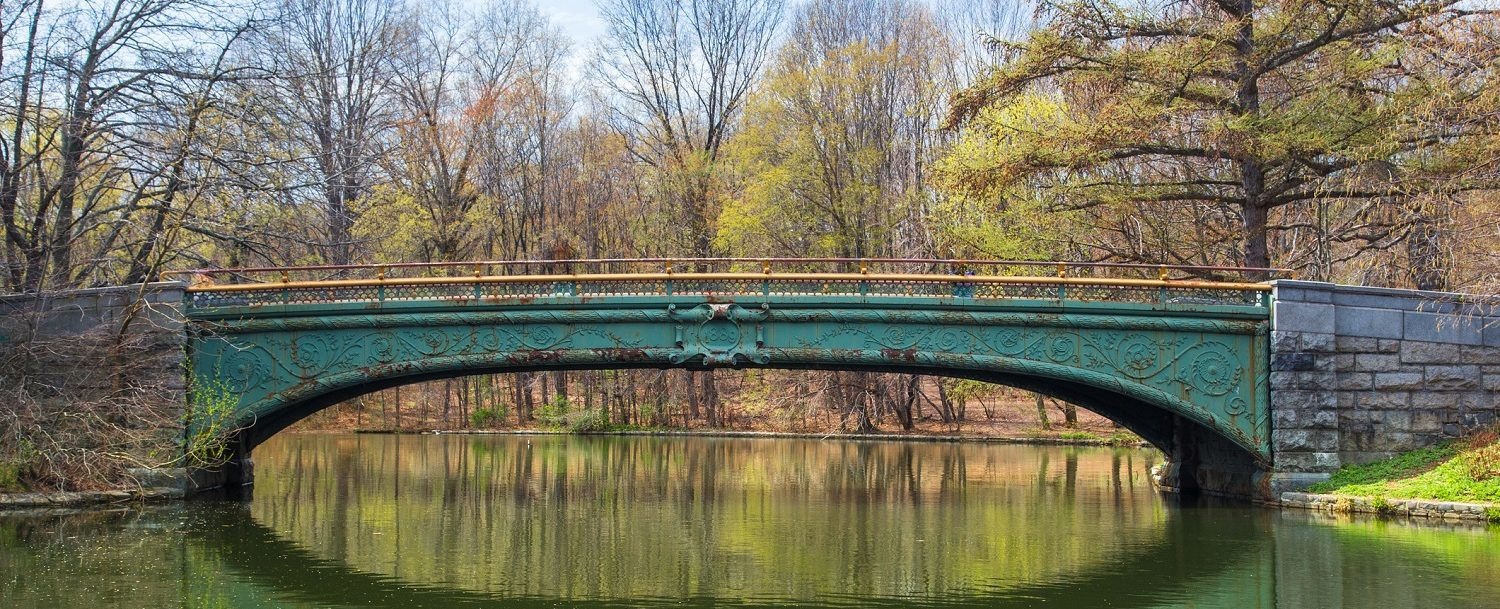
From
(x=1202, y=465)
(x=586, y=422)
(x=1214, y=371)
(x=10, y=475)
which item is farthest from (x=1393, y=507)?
(x=586, y=422)

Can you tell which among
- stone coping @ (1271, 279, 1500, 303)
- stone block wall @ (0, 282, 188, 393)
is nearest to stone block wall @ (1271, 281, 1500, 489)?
stone coping @ (1271, 279, 1500, 303)

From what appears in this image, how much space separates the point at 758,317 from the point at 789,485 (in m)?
4.90

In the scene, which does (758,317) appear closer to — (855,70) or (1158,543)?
(1158,543)

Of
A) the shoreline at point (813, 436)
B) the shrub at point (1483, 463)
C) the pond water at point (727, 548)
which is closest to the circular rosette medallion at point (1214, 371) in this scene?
the pond water at point (727, 548)

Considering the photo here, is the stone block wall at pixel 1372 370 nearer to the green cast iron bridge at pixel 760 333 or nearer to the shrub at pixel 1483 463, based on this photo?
the green cast iron bridge at pixel 760 333

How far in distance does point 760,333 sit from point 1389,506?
865 centimetres

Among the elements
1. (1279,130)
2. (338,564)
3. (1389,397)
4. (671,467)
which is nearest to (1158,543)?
(1389,397)

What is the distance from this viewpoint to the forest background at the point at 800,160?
20.2 m

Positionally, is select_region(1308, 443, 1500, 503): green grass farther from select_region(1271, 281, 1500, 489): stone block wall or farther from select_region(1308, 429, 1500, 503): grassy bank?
select_region(1271, 281, 1500, 489): stone block wall

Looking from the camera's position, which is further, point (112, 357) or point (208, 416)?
point (208, 416)

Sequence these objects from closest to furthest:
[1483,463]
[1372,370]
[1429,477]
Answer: [1483,463] < [1429,477] < [1372,370]

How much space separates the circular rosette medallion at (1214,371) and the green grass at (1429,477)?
183 centimetres

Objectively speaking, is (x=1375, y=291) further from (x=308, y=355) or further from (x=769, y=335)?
(x=308, y=355)

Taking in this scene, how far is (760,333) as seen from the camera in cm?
1992
